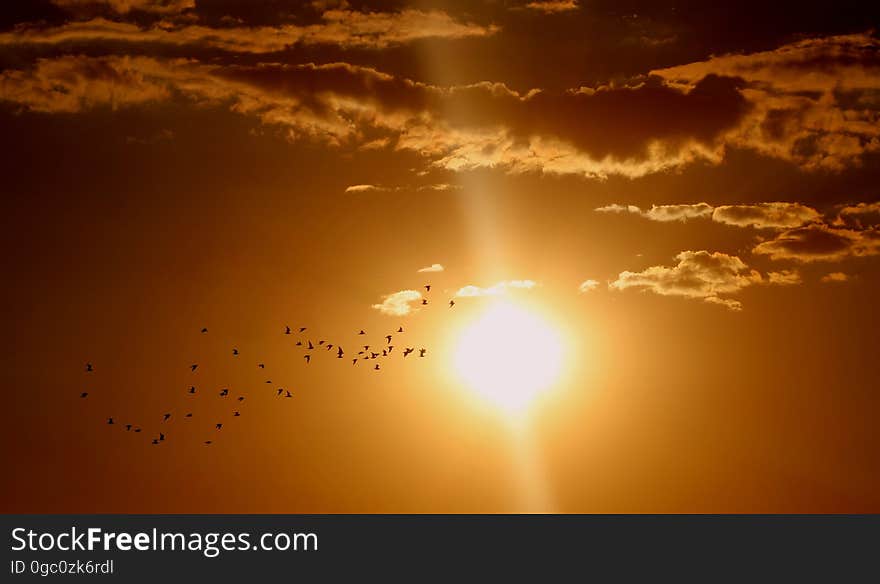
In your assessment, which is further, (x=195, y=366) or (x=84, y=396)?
(x=84, y=396)

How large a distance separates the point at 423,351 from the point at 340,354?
1186 centimetres

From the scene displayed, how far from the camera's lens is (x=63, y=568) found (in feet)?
652

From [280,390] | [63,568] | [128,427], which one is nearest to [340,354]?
[280,390]

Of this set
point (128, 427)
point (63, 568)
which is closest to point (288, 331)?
point (128, 427)

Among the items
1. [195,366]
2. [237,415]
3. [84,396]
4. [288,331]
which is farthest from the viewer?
[237,415]

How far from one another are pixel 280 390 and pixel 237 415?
30.2 m

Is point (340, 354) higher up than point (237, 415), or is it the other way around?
point (237, 415)

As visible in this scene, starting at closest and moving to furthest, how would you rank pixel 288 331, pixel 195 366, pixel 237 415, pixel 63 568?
1. pixel 288 331
2. pixel 195 366
3. pixel 237 415
4. pixel 63 568

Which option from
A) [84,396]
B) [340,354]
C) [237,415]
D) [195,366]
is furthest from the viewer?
[237,415]

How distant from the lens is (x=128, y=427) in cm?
16812

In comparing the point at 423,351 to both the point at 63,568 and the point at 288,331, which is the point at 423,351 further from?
the point at 63,568

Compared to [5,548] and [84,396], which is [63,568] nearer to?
[5,548]

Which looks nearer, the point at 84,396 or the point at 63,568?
the point at 84,396

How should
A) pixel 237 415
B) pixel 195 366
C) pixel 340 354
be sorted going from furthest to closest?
pixel 237 415 < pixel 195 366 < pixel 340 354
